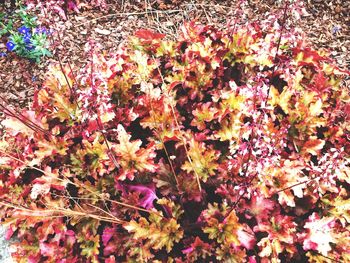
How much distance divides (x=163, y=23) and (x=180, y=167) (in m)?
2.38

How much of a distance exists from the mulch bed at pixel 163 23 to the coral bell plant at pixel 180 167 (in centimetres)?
141

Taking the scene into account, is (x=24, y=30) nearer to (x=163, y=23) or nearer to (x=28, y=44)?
(x=28, y=44)

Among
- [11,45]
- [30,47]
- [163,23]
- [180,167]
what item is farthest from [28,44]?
[180,167]

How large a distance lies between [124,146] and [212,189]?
2.09 ft

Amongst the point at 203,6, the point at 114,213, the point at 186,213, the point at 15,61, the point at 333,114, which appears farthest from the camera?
the point at 203,6

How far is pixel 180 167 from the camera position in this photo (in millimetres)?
2469

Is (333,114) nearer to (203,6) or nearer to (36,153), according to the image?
(36,153)

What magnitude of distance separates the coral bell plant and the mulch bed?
1414 mm

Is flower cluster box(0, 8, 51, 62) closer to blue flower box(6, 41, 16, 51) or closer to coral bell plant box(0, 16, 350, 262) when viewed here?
blue flower box(6, 41, 16, 51)

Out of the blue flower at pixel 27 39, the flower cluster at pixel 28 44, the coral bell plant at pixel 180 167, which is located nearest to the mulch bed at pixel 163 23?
the flower cluster at pixel 28 44

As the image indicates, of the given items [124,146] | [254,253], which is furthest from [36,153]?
[254,253]

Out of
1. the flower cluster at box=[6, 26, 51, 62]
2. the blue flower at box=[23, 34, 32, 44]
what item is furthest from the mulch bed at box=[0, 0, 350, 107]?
the blue flower at box=[23, 34, 32, 44]

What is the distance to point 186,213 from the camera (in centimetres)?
248

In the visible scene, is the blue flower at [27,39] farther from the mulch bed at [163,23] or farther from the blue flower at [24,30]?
the mulch bed at [163,23]
